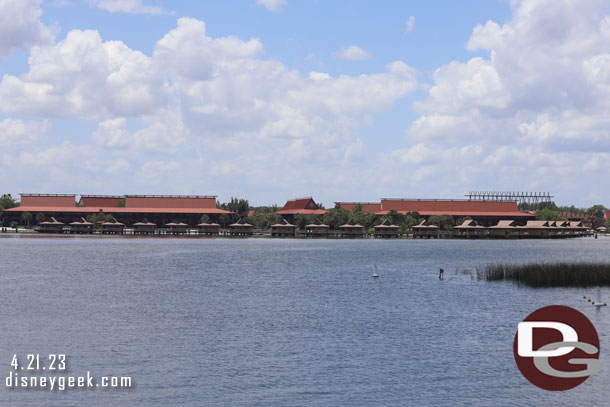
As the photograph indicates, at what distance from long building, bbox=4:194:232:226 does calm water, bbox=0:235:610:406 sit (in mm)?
108994

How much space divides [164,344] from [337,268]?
43938 millimetres

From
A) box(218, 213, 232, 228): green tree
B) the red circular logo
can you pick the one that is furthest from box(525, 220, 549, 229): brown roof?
the red circular logo

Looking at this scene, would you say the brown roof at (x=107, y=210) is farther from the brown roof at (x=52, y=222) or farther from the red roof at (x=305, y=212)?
the red roof at (x=305, y=212)

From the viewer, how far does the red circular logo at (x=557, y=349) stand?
75.8ft

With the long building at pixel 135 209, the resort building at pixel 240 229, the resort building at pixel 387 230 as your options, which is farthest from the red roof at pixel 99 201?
the resort building at pixel 387 230

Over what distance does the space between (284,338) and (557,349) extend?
12.3 meters

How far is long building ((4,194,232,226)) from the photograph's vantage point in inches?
6506

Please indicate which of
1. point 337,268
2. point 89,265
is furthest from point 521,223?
point 89,265

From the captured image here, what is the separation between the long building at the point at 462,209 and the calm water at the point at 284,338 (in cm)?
12688

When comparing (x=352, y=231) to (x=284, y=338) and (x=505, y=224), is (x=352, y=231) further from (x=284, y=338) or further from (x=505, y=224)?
(x=284, y=338)

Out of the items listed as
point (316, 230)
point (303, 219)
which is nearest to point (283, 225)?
point (303, 219)

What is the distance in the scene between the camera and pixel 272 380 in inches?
884

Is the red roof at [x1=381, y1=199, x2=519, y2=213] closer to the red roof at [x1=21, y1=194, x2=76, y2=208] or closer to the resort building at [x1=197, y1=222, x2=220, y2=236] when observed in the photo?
the resort building at [x1=197, y1=222, x2=220, y2=236]

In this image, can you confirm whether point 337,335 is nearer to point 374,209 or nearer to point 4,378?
point 4,378
